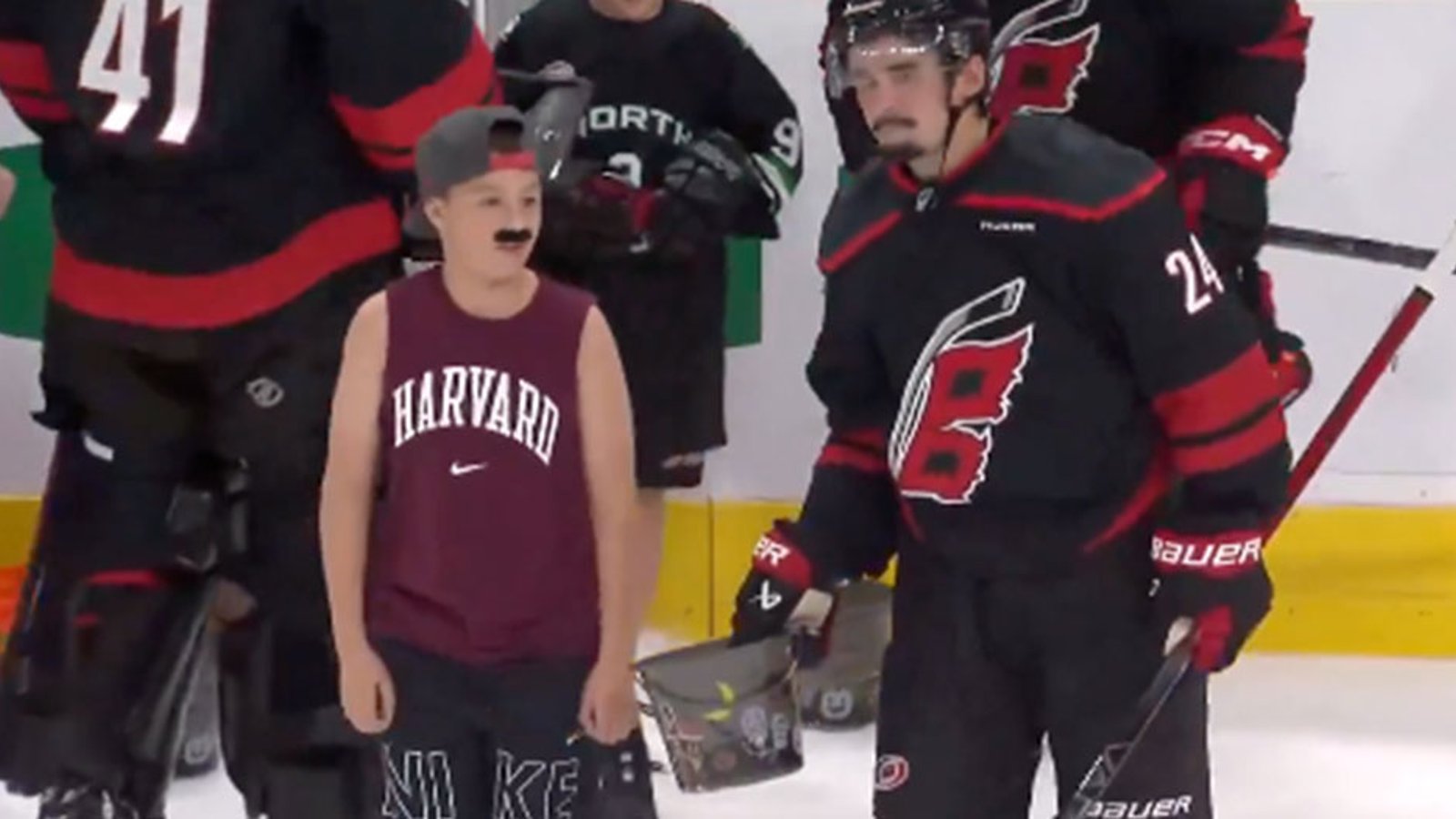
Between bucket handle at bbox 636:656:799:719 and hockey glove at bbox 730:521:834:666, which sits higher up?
hockey glove at bbox 730:521:834:666

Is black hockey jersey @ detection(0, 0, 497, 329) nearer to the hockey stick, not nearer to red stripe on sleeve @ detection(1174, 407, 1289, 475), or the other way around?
red stripe on sleeve @ detection(1174, 407, 1289, 475)

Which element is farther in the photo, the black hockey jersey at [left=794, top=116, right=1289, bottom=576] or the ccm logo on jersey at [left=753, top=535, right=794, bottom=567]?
the ccm logo on jersey at [left=753, top=535, right=794, bottom=567]

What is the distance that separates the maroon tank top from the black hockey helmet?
343 mm

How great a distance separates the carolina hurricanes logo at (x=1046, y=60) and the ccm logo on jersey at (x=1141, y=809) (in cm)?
82

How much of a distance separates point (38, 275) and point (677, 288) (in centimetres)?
116

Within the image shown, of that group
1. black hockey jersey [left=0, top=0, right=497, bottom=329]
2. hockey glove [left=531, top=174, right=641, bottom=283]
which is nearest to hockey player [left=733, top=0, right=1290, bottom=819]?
black hockey jersey [left=0, top=0, right=497, bottom=329]

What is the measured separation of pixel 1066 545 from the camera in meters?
1.86

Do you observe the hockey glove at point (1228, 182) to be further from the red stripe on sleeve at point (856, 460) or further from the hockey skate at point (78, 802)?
the hockey skate at point (78, 802)

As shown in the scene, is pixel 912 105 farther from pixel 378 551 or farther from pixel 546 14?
pixel 546 14

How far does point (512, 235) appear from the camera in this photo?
182cm

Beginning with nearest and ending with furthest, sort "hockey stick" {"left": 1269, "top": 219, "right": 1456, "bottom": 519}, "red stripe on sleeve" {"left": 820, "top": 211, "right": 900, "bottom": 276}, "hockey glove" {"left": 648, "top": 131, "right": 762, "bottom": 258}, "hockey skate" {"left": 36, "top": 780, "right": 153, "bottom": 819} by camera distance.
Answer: "red stripe on sleeve" {"left": 820, "top": 211, "right": 900, "bottom": 276} → "hockey skate" {"left": 36, "top": 780, "right": 153, "bottom": 819} → "hockey stick" {"left": 1269, "top": 219, "right": 1456, "bottom": 519} → "hockey glove" {"left": 648, "top": 131, "right": 762, "bottom": 258}

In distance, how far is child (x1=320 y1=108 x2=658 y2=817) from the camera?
185cm

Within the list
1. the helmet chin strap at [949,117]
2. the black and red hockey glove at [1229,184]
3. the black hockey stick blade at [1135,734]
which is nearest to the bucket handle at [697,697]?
the black hockey stick blade at [1135,734]

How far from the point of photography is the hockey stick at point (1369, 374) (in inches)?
108
